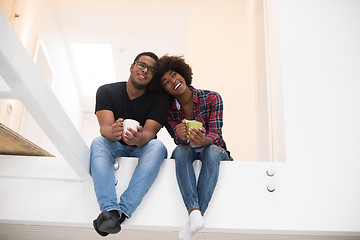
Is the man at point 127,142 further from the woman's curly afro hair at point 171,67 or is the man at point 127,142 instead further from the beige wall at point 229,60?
the beige wall at point 229,60

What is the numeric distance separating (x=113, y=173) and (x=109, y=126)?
0.81 feet

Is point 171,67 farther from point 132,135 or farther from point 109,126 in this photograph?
point 132,135

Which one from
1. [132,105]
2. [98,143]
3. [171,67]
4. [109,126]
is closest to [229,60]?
[171,67]

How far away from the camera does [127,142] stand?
1.80 m

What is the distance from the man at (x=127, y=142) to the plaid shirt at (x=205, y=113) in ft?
0.26

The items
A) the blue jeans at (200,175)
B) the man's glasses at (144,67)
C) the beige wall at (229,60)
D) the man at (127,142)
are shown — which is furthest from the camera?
the beige wall at (229,60)

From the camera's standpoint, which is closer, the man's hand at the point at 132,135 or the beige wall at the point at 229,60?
the man's hand at the point at 132,135

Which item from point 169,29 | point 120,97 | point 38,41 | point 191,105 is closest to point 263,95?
point 191,105

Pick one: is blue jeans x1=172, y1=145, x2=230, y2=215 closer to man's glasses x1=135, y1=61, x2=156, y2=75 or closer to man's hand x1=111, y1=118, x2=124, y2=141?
man's hand x1=111, y1=118, x2=124, y2=141

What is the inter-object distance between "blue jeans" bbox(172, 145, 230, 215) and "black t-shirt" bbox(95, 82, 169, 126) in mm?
261

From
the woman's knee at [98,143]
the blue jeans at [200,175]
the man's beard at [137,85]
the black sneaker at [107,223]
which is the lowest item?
the black sneaker at [107,223]

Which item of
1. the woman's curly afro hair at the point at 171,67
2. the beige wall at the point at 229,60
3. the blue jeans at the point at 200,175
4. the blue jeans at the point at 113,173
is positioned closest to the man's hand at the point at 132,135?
the blue jeans at the point at 113,173

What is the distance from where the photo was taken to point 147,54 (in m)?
2.27

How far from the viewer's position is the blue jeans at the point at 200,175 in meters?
1.83
